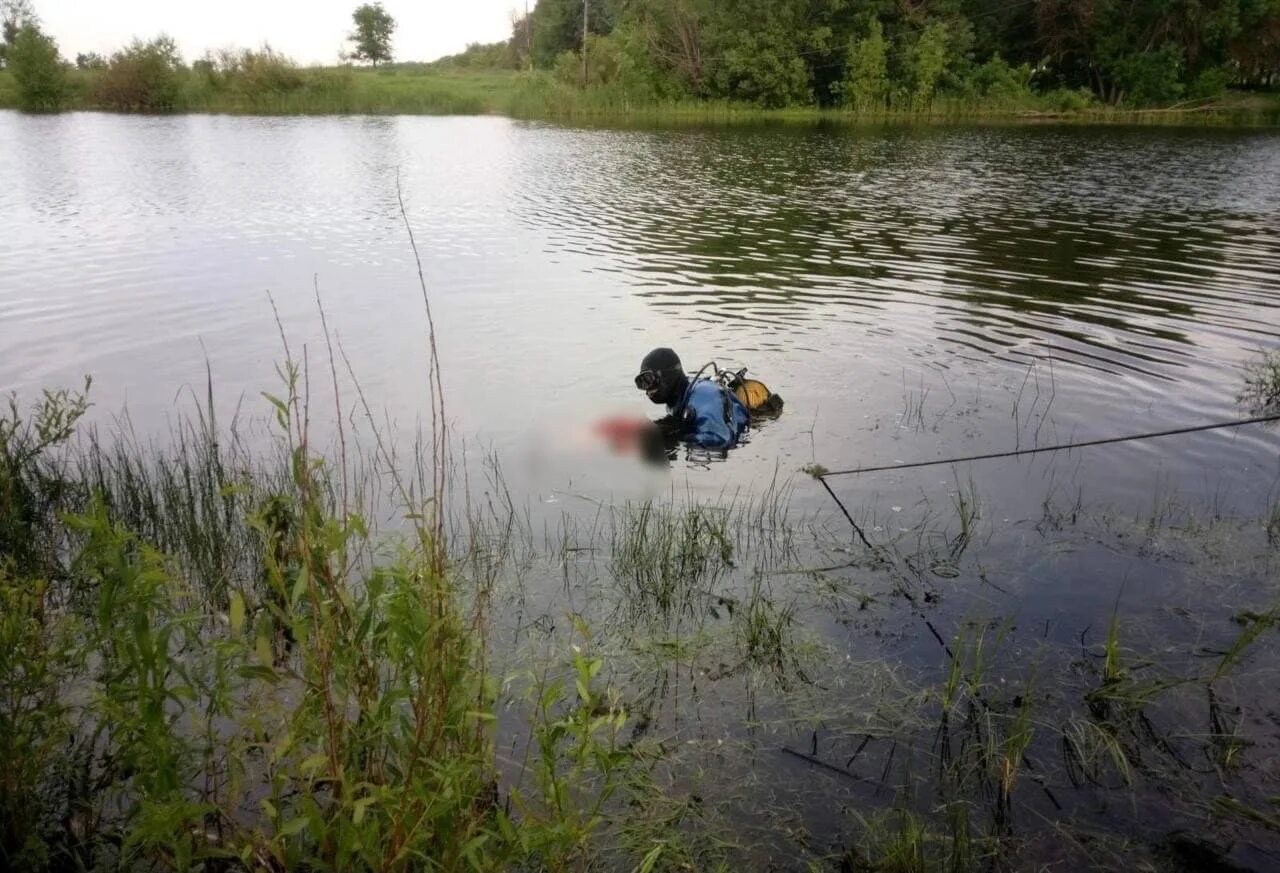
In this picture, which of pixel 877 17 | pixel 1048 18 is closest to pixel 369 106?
pixel 877 17

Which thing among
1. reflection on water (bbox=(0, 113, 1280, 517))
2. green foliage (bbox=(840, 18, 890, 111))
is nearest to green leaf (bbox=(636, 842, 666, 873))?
reflection on water (bbox=(0, 113, 1280, 517))

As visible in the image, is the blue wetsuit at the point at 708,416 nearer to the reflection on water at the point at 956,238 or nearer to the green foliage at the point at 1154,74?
the reflection on water at the point at 956,238

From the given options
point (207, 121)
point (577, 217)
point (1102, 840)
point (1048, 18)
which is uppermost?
point (1048, 18)

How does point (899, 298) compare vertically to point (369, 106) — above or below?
below

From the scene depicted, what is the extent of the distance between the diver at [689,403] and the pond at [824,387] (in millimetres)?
267

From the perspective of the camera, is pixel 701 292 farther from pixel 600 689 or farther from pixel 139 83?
pixel 139 83

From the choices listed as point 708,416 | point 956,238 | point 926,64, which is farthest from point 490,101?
point 708,416

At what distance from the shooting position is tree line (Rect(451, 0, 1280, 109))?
47.8m

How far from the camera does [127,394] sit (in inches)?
351

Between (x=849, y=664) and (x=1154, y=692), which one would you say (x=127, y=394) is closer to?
(x=849, y=664)

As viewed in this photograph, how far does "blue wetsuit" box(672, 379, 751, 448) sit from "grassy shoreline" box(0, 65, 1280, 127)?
40234mm

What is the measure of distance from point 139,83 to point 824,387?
58.0 m

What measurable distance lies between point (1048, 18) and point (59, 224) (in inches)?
1977

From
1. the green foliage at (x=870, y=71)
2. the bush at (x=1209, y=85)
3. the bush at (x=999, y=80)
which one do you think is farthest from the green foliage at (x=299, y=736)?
the bush at (x=1209, y=85)
